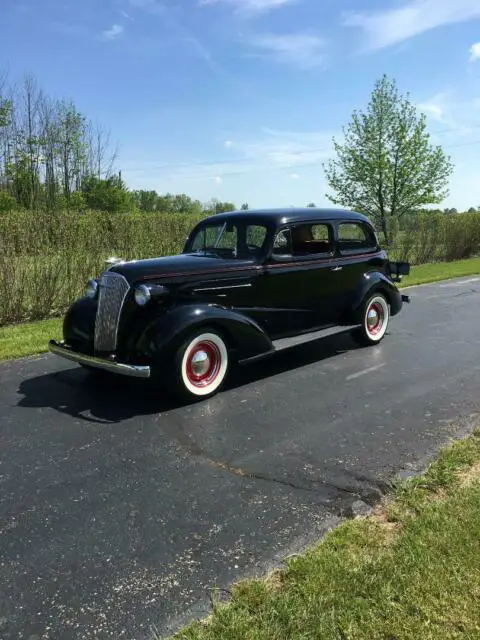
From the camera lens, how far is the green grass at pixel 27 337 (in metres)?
7.38

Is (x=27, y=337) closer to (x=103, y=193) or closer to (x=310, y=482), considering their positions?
(x=310, y=482)

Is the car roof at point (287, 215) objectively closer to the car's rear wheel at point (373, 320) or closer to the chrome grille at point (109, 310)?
the car's rear wheel at point (373, 320)

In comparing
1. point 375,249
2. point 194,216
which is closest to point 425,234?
point 194,216

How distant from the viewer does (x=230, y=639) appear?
2.22 meters

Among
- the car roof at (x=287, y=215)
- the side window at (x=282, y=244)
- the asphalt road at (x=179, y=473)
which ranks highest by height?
the car roof at (x=287, y=215)

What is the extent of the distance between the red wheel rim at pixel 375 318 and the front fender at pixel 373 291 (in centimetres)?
21

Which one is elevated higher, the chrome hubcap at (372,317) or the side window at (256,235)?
the side window at (256,235)

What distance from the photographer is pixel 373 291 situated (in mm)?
7605

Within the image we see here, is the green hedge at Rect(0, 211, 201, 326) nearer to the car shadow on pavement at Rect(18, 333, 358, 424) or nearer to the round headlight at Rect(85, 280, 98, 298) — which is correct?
the car shadow on pavement at Rect(18, 333, 358, 424)

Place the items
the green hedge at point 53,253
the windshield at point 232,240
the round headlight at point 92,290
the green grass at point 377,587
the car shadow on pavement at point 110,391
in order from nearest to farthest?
the green grass at point 377,587 < the car shadow on pavement at point 110,391 < the round headlight at point 92,290 < the windshield at point 232,240 < the green hedge at point 53,253

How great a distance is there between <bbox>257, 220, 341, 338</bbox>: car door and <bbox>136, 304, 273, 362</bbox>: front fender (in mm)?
453

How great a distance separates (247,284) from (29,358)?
3.17 m

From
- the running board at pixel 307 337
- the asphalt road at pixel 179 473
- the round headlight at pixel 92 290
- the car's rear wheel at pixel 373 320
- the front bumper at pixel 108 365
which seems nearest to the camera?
the asphalt road at pixel 179 473

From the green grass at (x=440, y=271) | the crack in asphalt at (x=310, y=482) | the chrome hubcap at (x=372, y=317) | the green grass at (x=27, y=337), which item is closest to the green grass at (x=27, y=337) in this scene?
the green grass at (x=27, y=337)
